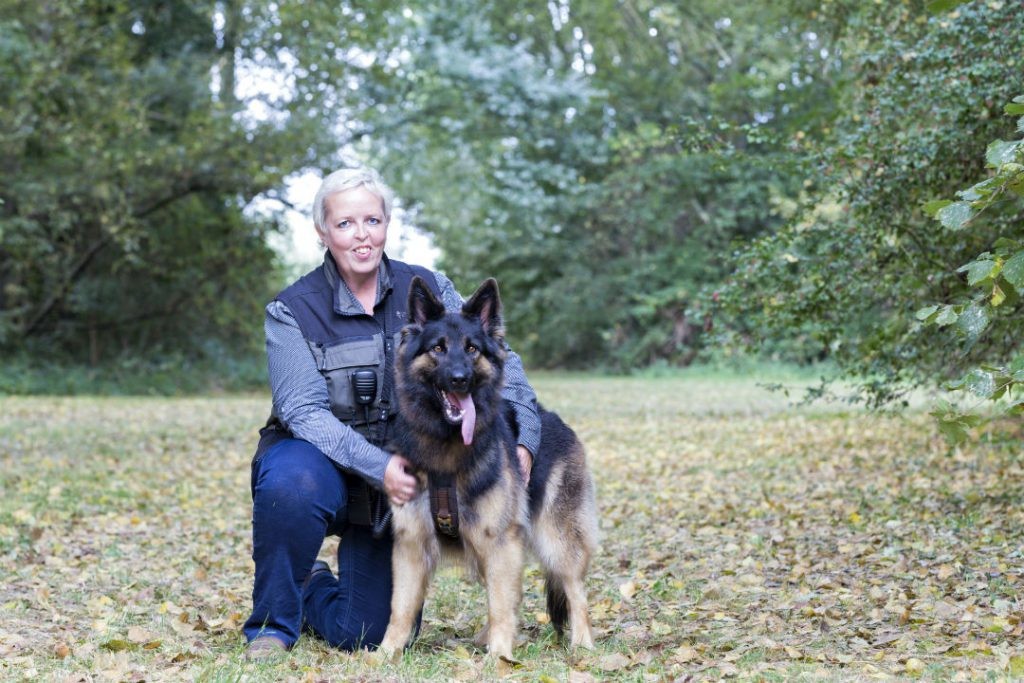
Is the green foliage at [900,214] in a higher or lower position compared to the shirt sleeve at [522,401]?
higher

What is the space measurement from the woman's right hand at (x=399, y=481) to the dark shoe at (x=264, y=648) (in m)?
0.74

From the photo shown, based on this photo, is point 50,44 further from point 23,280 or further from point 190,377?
point 190,377

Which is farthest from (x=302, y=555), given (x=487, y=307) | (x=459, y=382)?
(x=487, y=307)

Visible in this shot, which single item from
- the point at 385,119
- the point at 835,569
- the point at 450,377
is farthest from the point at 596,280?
the point at 450,377

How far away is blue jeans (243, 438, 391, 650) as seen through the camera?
4461 mm

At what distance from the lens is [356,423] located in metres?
4.75

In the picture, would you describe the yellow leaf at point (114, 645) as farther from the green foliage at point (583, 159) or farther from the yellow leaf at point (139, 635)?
the green foliage at point (583, 159)

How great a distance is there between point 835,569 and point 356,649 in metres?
2.97

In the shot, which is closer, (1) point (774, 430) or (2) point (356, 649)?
(2) point (356, 649)

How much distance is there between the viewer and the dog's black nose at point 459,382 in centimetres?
413

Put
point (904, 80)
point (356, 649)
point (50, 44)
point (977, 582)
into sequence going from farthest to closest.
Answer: point (50, 44)
point (904, 80)
point (977, 582)
point (356, 649)

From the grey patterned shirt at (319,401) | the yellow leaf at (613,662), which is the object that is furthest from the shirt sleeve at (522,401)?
the yellow leaf at (613,662)

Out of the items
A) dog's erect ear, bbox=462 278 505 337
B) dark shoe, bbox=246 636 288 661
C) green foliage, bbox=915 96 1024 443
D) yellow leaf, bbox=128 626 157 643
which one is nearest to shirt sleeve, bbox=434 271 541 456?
dog's erect ear, bbox=462 278 505 337

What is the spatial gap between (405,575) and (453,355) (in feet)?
3.18
